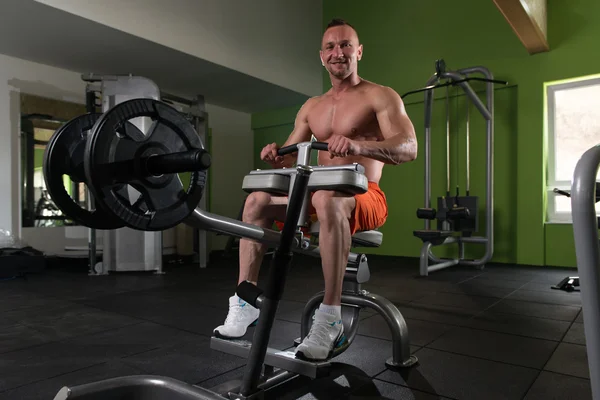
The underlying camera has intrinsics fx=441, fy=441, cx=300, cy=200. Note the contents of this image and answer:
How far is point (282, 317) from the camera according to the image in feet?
7.87

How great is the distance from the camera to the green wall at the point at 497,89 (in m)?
4.41

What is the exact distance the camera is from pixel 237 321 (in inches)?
58.4

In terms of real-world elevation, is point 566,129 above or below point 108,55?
below

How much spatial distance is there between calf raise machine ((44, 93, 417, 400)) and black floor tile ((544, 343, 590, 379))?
90 centimetres

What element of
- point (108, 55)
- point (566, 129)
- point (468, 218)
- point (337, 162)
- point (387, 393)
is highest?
point (108, 55)

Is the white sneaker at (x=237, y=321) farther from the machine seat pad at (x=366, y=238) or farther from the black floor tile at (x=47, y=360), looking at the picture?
the black floor tile at (x=47, y=360)

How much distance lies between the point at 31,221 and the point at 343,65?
435 centimetres

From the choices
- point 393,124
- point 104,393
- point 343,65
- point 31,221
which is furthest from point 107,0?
point 104,393

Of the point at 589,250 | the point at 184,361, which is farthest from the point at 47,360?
the point at 589,250

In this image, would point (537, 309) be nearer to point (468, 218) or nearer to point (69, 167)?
point (468, 218)

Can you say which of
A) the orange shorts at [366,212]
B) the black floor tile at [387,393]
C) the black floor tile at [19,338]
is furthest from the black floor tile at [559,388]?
the black floor tile at [19,338]

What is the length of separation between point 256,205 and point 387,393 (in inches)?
29.3

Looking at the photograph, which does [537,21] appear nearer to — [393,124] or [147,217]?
[393,124]

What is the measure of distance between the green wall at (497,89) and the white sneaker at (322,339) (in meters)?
3.81
